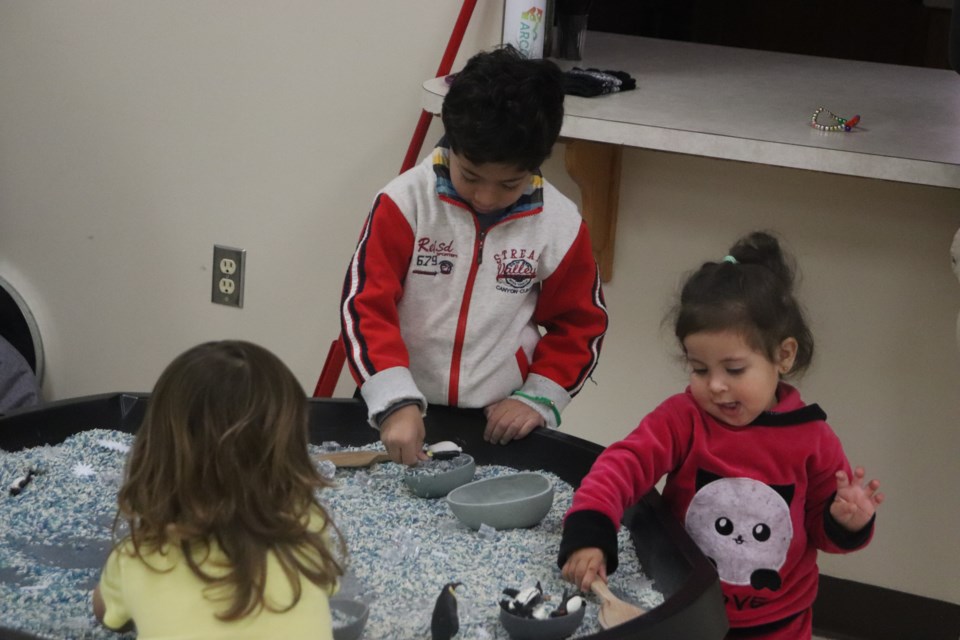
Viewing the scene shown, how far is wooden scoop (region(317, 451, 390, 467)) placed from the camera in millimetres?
1442

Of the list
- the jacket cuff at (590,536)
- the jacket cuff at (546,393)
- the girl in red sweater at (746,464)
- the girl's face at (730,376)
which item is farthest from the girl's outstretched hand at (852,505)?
the jacket cuff at (546,393)

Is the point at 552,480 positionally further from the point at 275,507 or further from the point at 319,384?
the point at 319,384

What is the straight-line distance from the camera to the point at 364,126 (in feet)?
7.14

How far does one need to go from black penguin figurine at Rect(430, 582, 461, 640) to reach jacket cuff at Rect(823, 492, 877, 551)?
42 centimetres

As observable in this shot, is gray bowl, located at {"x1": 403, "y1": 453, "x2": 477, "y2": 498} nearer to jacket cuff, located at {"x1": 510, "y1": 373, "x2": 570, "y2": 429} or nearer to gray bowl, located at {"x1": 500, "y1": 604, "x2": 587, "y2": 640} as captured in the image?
jacket cuff, located at {"x1": 510, "y1": 373, "x2": 570, "y2": 429}

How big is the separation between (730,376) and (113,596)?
0.63m

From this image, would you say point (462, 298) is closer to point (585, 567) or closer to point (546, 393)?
point (546, 393)

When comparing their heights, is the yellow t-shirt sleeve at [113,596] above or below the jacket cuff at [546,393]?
below

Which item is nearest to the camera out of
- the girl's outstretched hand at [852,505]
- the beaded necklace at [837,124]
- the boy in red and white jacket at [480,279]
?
the girl's outstretched hand at [852,505]

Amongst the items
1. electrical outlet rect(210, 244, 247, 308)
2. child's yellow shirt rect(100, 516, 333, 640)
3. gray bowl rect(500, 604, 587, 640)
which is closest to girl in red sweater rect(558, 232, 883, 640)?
gray bowl rect(500, 604, 587, 640)

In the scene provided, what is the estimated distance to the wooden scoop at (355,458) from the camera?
1.44 m

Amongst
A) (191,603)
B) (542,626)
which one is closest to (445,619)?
(542,626)

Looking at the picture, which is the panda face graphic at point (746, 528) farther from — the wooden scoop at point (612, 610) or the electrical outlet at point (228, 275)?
the electrical outlet at point (228, 275)

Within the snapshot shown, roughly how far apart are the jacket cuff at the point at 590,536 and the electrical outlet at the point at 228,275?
1288mm
